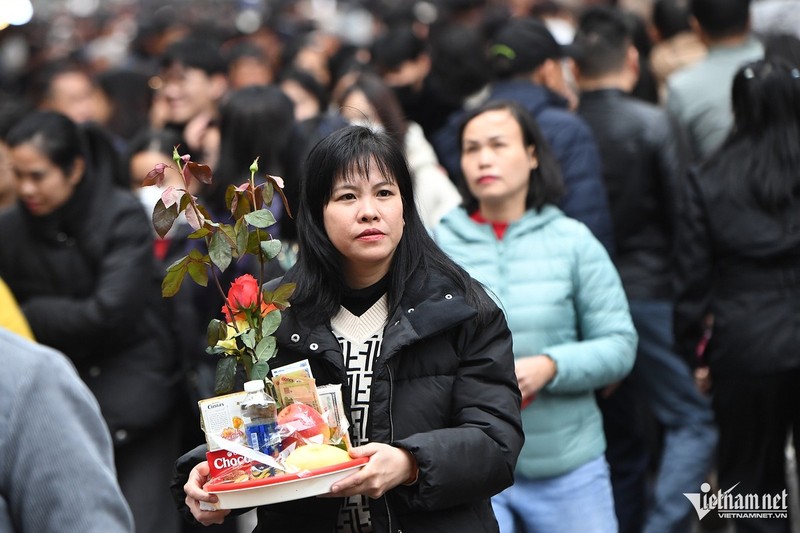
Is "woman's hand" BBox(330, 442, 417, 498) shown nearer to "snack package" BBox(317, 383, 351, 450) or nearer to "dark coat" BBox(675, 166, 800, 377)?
"snack package" BBox(317, 383, 351, 450)

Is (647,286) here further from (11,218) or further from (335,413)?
(335,413)

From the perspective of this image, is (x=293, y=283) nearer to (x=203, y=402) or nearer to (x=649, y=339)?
(x=203, y=402)

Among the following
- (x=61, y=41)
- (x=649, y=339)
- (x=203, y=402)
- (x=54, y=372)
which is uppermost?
(x=61, y=41)

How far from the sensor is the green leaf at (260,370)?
9.71 feet

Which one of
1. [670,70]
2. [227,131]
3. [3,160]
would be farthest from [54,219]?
[670,70]

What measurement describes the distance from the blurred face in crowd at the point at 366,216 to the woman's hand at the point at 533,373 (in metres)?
1.11

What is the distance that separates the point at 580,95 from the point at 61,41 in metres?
13.8

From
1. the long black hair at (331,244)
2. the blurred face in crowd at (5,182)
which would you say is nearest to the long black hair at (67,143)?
the blurred face in crowd at (5,182)

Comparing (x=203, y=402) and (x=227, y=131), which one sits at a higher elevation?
(x=227, y=131)

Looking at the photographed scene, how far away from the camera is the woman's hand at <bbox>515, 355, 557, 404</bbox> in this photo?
4.22 metres

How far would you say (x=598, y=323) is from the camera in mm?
4480

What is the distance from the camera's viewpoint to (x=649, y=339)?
6.07 metres

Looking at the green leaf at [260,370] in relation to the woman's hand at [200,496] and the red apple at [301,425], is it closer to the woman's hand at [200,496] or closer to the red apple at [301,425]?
the red apple at [301,425]

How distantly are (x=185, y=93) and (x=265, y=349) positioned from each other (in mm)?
5582
